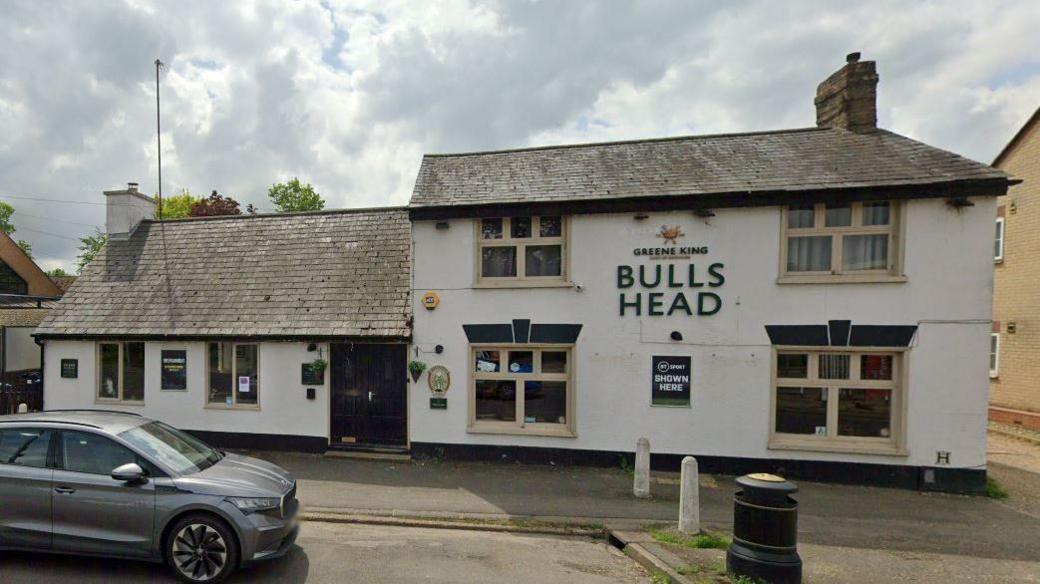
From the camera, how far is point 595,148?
11367 mm

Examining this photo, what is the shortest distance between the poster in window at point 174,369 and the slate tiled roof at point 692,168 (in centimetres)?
631

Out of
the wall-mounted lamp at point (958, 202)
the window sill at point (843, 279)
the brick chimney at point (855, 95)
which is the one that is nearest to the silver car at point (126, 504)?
the window sill at point (843, 279)

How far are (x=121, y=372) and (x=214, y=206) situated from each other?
1220 inches

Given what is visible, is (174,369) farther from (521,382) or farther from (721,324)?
(721,324)

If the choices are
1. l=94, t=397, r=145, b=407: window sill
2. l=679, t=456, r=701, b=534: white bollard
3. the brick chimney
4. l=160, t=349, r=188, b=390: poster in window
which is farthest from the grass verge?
l=94, t=397, r=145, b=407: window sill

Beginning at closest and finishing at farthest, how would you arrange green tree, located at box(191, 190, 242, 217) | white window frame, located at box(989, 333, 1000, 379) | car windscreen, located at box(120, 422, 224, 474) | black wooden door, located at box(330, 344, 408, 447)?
car windscreen, located at box(120, 422, 224, 474), black wooden door, located at box(330, 344, 408, 447), white window frame, located at box(989, 333, 1000, 379), green tree, located at box(191, 190, 242, 217)

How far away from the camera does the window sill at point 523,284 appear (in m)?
9.38

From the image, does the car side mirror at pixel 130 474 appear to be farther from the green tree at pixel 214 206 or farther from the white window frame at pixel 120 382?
the green tree at pixel 214 206

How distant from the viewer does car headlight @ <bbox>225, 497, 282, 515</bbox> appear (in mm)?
5016

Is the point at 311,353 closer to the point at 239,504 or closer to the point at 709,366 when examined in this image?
the point at 239,504

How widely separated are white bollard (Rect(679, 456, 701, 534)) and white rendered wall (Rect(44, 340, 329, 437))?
23.7 ft

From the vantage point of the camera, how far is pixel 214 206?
36656 millimetres

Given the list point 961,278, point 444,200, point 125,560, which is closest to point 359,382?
point 444,200

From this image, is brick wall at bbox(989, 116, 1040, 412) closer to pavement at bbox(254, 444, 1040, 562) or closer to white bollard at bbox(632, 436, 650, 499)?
pavement at bbox(254, 444, 1040, 562)
